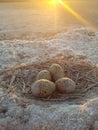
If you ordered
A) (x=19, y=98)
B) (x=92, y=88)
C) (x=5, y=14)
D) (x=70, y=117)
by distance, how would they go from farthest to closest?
(x=5, y=14) < (x=92, y=88) < (x=19, y=98) < (x=70, y=117)

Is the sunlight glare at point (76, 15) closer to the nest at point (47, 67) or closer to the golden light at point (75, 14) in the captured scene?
the golden light at point (75, 14)

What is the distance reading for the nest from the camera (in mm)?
4012

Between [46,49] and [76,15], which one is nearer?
[46,49]

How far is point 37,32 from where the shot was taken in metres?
8.68

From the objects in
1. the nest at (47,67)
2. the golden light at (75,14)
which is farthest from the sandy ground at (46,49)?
the golden light at (75,14)

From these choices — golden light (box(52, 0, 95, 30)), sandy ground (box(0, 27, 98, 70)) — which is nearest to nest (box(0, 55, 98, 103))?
sandy ground (box(0, 27, 98, 70))

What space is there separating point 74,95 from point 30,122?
757 millimetres

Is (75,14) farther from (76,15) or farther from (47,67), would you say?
(47,67)

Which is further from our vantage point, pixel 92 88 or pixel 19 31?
pixel 19 31

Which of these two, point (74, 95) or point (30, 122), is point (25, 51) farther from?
point (30, 122)

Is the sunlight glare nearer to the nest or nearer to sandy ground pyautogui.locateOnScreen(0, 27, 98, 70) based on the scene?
sandy ground pyautogui.locateOnScreen(0, 27, 98, 70)

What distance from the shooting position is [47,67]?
15.2 feet

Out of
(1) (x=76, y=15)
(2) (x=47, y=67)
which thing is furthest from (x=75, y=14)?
(2) (x=47, y=67)

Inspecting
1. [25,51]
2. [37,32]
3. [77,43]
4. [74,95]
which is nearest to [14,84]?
[74,95]
